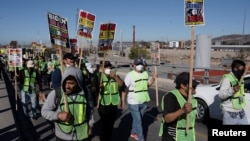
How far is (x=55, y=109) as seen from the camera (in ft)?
14.2

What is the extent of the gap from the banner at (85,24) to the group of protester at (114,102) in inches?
86.4

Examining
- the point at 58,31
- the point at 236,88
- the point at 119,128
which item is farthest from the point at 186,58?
the point at 236,88

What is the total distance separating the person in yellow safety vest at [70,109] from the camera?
4215 millimetres

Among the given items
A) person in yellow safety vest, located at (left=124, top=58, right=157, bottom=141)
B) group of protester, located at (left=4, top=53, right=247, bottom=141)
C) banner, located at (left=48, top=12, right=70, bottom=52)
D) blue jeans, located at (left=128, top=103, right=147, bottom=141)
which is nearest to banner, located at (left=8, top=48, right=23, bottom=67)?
group of protester, located at (left=4, top=53, right=247, bottom=141)

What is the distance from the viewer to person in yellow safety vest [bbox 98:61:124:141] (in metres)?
6.93

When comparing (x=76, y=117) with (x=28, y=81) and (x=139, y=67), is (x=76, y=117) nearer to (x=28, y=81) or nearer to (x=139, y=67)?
(x=139, y=67)

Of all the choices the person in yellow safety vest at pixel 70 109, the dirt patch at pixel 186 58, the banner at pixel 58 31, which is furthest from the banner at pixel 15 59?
the dirt patch at pixel 186 58

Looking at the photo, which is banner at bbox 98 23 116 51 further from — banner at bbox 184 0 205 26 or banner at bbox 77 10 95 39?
banner at bbox 184 0 205 26

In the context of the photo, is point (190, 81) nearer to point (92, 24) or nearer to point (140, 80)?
point (140, 80)

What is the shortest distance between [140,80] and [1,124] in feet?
12.6

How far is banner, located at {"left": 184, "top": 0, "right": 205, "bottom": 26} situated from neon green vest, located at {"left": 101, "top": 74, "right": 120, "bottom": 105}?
2.67 meters

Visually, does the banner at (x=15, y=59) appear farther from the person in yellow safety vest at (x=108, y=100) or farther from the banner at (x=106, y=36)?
the person in yellow safety vest at (x=108, y=100)

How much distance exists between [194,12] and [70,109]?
Answer: 7.34 feet

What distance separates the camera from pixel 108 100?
6926 millimetres
